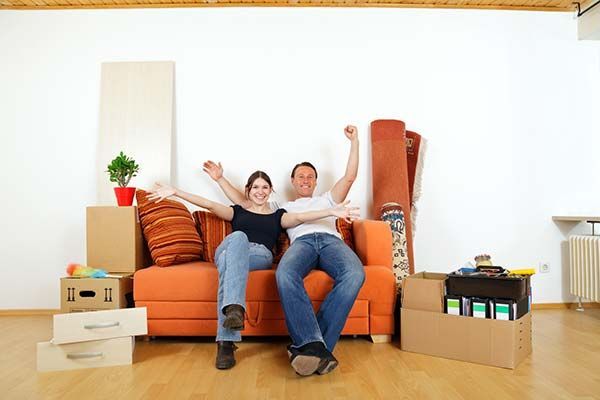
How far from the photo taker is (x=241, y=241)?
2.89 metres

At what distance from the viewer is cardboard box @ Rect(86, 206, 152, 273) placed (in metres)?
3.32

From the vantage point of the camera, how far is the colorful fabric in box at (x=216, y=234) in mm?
3557

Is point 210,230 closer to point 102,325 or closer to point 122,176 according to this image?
point 122,176

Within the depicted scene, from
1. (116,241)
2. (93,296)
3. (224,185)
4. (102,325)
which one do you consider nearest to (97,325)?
(102,325)

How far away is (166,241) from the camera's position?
129 inches

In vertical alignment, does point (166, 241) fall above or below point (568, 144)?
below

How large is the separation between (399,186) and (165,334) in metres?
1.90

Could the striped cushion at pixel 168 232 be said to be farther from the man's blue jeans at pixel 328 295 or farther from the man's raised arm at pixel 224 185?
the man's blue jeans at pixel 328 295

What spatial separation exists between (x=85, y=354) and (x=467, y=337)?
1871 mm

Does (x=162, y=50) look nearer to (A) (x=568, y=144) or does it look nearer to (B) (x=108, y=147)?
(B) (x=108, y=147)

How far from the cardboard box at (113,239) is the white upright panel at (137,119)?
0.65 meters

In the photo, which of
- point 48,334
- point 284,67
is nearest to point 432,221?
point 284,67

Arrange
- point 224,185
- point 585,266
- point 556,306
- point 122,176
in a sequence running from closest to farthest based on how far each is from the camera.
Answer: point 122,176 → point 224,185 → point 585,266 → point 556,306

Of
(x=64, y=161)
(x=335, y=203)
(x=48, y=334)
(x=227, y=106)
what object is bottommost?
(x=48, y=334)
